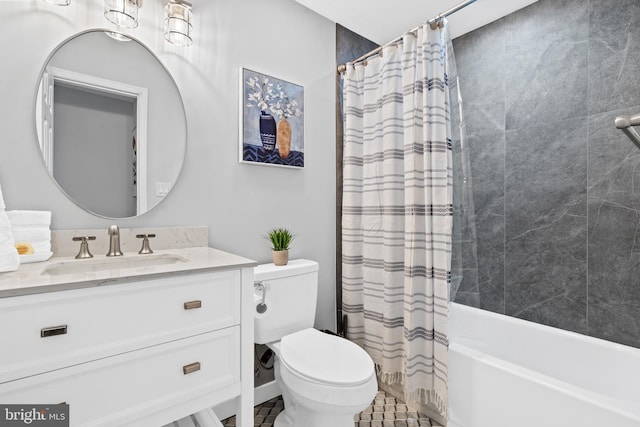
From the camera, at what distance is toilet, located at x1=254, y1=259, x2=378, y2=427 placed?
1.28 m

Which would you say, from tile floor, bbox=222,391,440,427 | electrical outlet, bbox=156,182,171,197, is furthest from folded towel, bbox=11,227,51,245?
tile floor, bbox=222,391,440,427

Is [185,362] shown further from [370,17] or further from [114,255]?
[370,17]

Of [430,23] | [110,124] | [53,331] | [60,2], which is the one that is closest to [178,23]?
[60,2]

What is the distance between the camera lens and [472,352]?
159 cm

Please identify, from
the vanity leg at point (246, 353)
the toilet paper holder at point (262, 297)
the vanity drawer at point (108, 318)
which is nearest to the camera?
the vanity drawer at point (108, 318)

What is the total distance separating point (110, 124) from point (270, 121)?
0.82 metres

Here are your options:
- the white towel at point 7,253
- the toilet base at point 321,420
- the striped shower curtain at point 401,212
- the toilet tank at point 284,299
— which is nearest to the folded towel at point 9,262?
the white towel at point 7,253

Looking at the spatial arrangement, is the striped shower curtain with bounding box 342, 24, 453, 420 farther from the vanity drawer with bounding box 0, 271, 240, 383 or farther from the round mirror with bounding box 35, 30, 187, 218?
the round mirror with bounding box 35, 30, 187, 218

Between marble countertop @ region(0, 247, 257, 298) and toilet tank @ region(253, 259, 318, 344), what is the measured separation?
35 centimetres

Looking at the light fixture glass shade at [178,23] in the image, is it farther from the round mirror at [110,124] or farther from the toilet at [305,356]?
the toilet at [305,356]

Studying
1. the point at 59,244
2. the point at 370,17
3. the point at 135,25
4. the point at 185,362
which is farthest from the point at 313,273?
the point at 370,17

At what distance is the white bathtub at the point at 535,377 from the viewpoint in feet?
4.05

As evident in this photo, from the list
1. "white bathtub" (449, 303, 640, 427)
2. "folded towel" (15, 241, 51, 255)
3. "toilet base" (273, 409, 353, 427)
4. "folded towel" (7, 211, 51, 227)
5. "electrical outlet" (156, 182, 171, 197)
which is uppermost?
"electrical outlet" (156, 182, 171, 197)

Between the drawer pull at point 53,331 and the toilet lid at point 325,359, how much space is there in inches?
33.7
